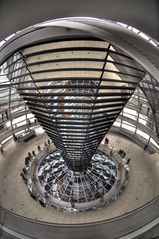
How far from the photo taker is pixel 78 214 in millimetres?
16078

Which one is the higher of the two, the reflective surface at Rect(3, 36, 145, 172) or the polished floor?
the reflective surface at Rect(3, 36, 145, 172)

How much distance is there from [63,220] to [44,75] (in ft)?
30.7

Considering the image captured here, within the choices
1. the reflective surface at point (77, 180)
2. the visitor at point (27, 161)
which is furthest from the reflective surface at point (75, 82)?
the visitor at point (27, 161)

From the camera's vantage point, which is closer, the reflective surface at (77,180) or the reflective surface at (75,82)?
the reflective surface at (75,82)

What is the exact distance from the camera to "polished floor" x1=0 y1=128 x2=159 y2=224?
52.4ft

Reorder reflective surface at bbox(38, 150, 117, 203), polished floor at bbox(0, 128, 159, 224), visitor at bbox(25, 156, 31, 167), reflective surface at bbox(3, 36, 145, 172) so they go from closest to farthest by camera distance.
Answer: reflective surface at bbox(3, 36, 145, 172) < polished floor at bbox(0, 128, 159, 224) < reflective surface at bbox(38, 150, 117, 203) < visitor at bbox(25, 156, 31, 167)

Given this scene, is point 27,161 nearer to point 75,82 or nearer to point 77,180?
Answer: point 77,180

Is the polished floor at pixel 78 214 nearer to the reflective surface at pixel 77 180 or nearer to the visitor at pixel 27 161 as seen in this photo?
the visitor at pixel 27 161

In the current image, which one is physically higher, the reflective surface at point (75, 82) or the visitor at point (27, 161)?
the reflective surface at point (75, 82)

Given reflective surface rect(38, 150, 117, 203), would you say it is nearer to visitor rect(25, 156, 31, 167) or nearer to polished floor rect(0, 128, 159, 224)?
visitor rect(25, 156, 31, 167)

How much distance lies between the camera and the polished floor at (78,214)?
52.4 ft

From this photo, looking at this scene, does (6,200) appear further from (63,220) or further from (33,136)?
(33,136)

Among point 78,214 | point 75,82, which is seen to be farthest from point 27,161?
point 75,82

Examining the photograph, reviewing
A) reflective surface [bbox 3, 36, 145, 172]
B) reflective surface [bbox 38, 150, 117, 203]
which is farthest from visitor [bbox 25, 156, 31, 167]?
reflective surface [bbox 3, 36, 145, 172]
